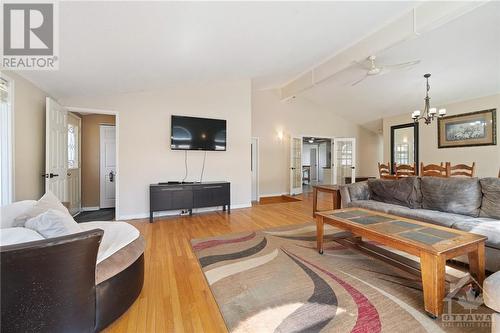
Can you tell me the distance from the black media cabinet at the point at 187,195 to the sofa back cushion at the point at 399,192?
2809 millimetres

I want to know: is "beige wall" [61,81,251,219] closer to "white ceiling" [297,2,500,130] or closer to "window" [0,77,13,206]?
"window" [0,77,13,206]

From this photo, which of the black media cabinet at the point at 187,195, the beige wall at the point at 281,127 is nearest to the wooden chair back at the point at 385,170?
the beige wall at the point at 281,127

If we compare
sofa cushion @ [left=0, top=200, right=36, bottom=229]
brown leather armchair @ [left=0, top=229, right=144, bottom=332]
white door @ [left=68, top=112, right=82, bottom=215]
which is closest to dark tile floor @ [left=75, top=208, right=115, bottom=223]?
white door @ [left=68, top=112, right=82, bottom=215]

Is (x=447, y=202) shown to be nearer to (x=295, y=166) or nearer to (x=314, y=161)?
(x=295, y=166)

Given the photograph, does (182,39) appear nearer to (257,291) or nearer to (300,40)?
(300,40)

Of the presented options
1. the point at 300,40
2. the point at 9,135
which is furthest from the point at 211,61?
the point at 9,135

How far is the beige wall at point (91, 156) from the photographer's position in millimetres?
4875

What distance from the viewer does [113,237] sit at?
1902 mm

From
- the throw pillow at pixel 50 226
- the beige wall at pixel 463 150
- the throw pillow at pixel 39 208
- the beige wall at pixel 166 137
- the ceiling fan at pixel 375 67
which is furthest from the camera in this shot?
the beige wall at pixel 463 150

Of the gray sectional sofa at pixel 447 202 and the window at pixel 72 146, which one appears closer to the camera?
the gray sectional sofa at pixel 447 202

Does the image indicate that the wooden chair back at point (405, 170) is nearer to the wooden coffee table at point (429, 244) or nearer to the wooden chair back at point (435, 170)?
the wooden chair back at point (435, 170)

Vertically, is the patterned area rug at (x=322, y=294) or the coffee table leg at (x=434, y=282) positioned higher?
the coffee table leg at (x=434, y=282)

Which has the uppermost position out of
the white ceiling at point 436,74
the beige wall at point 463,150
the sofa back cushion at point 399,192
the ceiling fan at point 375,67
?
the white ceiling at point 436,74

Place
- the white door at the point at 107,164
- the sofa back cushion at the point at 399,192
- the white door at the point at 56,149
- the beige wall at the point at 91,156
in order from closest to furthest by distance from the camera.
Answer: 1. the white door at the point at 56,149
2. the sofa back cushion at the point at 399,192
3. the beige wall at the point at 91,156
4. the white door at the point at 107,164
